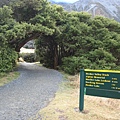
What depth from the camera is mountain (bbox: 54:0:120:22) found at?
43156 millimetres

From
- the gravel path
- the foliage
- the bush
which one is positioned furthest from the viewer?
the bush

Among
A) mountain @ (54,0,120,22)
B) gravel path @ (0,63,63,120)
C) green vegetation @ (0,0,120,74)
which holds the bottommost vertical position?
gravel path @ (0,63,63,120)

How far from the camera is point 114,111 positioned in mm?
5516

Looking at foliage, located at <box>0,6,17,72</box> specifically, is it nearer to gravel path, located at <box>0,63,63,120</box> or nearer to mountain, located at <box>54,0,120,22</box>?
gravel path, located at <box>0,63,63,120</box>

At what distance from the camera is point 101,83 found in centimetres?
484

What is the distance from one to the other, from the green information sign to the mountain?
39.0 meters

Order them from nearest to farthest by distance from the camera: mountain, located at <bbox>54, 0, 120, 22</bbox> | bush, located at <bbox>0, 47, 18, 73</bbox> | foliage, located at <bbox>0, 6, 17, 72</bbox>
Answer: foliage, located at <bbox>0, 6, 17, 72</bbox>
bush, located at <bbox>0, 47, 18, 73</bbox>
mountain, located at <bbox>54, 0, 120, 22</bbox>

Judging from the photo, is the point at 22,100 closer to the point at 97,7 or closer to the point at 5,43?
the point at 5,43

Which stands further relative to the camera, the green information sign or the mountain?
the mountain

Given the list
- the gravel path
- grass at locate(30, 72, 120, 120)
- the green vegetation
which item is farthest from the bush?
grass at locate(30, 72, 120, 120)

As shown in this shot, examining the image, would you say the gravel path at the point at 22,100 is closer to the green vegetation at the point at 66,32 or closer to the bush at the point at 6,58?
the bush at the point at 6,58

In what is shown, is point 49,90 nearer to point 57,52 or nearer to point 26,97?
point 26,97

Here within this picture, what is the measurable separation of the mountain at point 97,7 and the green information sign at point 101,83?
39.0m

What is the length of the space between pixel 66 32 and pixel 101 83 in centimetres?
964
